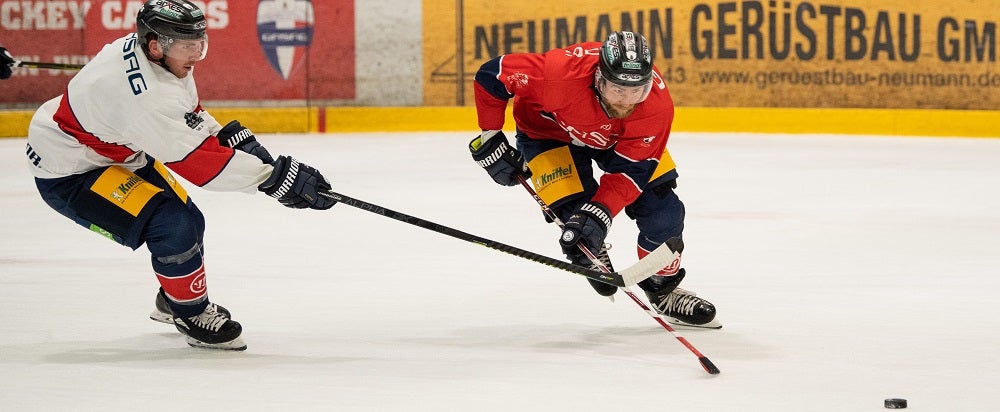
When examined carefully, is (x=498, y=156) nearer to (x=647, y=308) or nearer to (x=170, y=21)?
(x=647, y=308)

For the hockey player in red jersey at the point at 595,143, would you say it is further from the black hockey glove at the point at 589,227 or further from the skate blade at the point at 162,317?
the skate blade at the point at 162,317

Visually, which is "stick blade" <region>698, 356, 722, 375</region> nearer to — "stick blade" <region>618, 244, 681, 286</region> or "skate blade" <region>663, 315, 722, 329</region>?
"stick blade" <region>618, 244, 681, 286</region>

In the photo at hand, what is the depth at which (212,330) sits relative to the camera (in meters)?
3.54

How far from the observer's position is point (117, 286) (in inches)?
178

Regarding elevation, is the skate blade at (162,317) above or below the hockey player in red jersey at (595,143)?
below

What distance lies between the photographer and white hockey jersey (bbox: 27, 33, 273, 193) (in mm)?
3316

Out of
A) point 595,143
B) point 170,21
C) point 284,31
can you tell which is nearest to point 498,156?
point 595,143

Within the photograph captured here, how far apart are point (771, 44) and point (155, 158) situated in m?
7.23

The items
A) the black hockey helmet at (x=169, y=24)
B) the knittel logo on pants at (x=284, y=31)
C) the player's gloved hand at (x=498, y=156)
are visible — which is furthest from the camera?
the knittel logo on pants at (x=284, y=31)

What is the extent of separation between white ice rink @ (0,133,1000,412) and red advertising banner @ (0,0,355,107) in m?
3.29

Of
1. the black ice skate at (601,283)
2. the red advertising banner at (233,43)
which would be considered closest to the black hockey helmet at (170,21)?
the black ice skate at (601,283)

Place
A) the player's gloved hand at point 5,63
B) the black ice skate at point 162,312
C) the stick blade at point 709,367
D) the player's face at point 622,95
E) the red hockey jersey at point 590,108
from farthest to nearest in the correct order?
1. the player's gloved hand at point 5,63
2. the black ice skate at point 162,312
3. the red hockey jersey at point 590,108
4. the player's face at point 622,95
5. the stick blade at point 709,367

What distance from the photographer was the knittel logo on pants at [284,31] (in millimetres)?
10336

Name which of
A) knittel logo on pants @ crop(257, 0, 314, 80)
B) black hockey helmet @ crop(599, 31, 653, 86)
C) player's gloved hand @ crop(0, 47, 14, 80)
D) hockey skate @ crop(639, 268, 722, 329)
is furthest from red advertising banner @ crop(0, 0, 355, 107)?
black hockey helmet @ crop(599, 31, 653, 86)
